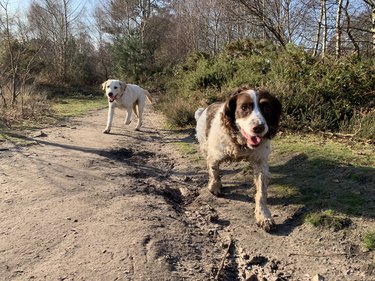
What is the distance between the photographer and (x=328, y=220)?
334 cm

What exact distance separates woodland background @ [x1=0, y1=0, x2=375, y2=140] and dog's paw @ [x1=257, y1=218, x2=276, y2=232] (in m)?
3.56

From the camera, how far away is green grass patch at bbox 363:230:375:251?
2907mm

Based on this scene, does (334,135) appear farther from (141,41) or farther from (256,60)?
(141,41)

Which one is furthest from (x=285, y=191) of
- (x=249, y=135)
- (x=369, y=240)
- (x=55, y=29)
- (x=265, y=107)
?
(x=55, y=29)

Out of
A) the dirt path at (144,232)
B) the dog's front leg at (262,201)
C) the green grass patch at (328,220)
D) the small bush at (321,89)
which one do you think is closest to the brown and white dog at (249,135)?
the dog's front leg at (262,201)

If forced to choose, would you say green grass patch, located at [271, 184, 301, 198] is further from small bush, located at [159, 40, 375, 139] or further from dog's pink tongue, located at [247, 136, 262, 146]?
small bush, located at [159, 40, 375, 139]

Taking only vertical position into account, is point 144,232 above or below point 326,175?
below

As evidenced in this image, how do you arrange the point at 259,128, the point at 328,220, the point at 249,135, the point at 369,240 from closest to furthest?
the point at 369,240 < the point at 328,220 < the point at 259,128 < the point at 249,135

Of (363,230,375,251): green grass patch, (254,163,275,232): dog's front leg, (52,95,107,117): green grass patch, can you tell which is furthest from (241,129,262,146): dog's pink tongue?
(52,95,107,117): green grass patch

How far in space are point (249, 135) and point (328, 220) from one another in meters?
1.10

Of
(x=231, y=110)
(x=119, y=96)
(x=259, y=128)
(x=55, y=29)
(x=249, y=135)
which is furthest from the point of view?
(x=55, y=29)

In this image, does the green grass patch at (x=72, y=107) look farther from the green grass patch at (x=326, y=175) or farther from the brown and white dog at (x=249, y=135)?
the brown and white dog at (x=249, y=135)

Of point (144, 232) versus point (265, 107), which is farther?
point (265, 107)

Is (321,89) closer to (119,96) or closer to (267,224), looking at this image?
(119,96)
